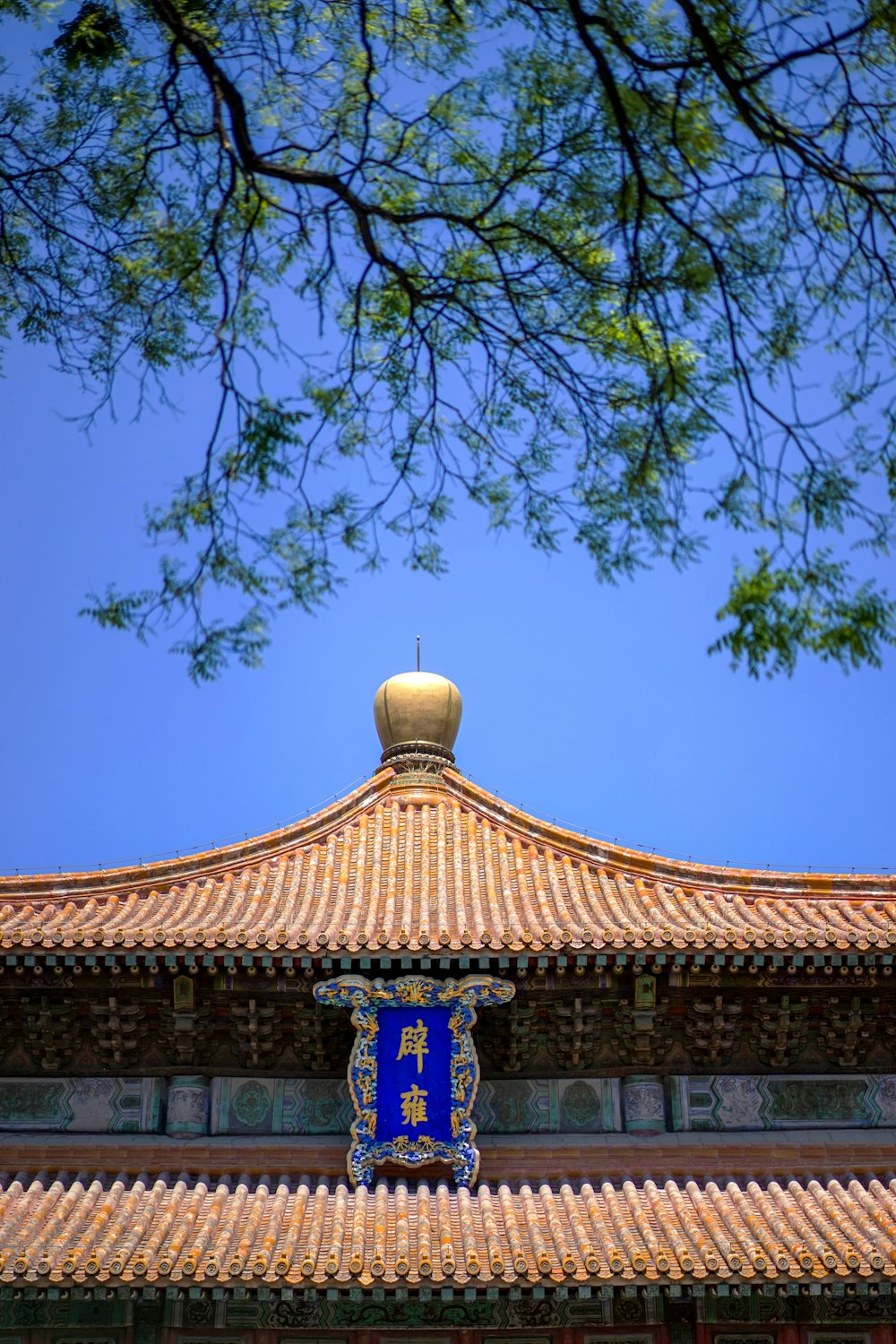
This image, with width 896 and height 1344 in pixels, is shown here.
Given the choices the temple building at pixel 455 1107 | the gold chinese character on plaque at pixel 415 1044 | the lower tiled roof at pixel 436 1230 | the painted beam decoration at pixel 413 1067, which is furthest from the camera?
the gold chinese character on plaque at pixel 415 1044

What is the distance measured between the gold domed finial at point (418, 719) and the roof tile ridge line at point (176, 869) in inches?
74.8

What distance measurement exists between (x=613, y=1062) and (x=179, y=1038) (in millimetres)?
4051

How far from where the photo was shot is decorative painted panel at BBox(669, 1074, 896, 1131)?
47.1 feet

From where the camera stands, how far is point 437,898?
1576 cm

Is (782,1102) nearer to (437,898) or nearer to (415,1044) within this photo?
(415,1044)

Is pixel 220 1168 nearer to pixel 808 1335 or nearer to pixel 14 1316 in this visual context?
pixel 14 1316

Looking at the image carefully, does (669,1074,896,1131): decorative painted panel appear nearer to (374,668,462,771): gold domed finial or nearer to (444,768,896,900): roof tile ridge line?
(444,768,896,900): roof tile ridge line

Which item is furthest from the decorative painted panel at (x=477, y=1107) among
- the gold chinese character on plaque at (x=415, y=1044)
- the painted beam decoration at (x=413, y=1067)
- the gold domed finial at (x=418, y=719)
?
the gold domed finial at (x=418, y=719)

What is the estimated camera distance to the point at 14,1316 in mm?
12898

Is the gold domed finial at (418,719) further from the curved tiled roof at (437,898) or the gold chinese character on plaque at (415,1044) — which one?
the gold chinese character on plaque at (415,1044)

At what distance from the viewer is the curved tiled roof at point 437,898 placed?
45.1 ft

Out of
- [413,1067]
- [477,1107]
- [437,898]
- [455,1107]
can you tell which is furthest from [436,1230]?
[437,898]

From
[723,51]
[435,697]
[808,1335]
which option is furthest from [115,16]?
[435,697]

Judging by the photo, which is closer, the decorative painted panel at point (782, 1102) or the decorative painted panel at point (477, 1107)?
the decorative painted panel at point (477, 1107)
